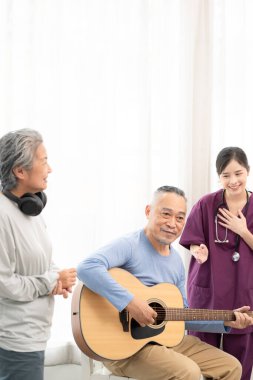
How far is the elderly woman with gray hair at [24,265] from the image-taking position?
1.91m

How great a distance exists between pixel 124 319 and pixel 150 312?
110 millimetres

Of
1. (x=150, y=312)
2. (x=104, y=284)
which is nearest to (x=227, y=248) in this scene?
(x=150, y=312)

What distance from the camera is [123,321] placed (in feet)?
7.87

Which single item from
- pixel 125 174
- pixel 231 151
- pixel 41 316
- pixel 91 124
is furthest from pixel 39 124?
pixel 41 316

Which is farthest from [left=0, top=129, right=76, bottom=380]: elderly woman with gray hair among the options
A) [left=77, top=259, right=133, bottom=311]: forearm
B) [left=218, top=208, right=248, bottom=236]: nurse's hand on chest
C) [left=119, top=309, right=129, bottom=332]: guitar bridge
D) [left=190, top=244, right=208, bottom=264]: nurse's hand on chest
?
[left=218, top=208, right=248, bottom=236]: nurse's hand on chest

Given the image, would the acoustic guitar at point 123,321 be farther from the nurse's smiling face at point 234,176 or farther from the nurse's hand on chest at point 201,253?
the nurse's smiling face at point 234,176

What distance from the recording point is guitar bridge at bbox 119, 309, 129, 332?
2.40 m

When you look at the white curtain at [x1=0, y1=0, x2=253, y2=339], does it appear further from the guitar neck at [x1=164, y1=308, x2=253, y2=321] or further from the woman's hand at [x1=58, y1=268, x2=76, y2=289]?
the woman's hand at [x1=58, y1=268, x2=76, y2=289]

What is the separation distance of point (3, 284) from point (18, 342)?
0.20m

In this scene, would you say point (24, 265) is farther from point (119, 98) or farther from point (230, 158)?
point (119, 98)

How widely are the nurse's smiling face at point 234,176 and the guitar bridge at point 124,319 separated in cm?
85

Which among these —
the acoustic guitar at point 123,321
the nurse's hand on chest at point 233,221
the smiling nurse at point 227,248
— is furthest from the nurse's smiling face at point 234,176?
the acoustic guitar at point 123,321

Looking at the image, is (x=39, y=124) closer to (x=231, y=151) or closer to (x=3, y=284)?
(x=231, y=151)

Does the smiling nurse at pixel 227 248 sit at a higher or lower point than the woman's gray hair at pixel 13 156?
lower
